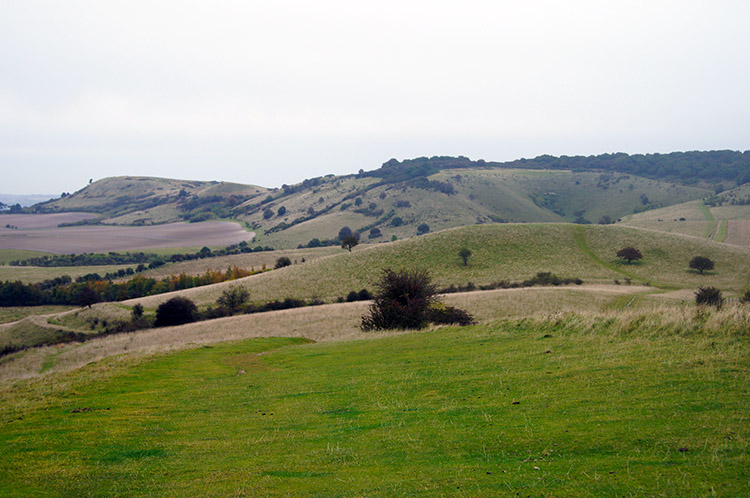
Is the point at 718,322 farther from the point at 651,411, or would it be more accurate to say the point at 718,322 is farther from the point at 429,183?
the point at 429,183

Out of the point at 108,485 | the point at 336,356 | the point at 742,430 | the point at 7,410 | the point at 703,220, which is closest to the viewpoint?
the point at 742,430

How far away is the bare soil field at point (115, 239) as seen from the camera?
405 feet

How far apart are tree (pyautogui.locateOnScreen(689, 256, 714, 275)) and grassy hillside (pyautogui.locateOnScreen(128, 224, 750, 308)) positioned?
119cm

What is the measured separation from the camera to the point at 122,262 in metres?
116

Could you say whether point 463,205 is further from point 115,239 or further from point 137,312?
point 137,312

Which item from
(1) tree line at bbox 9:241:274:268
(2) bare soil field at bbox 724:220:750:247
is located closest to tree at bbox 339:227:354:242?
(1) tree line at bbox 9:241:274:268

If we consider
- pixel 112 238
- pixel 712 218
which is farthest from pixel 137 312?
pixel 712 218

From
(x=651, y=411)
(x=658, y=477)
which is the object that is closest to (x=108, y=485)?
(x=658, y=477)

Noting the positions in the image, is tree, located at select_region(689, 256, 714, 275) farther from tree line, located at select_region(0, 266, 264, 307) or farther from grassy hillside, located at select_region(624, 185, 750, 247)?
tree line, located at select_region(0, 266, 264, 307)

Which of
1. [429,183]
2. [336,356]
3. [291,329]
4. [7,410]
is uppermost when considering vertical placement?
[429,183]

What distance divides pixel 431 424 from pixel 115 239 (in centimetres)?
15385

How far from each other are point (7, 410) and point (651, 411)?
14688 mm

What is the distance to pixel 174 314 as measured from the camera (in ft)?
160

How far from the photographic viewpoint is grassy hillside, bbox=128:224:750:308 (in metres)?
63.3
